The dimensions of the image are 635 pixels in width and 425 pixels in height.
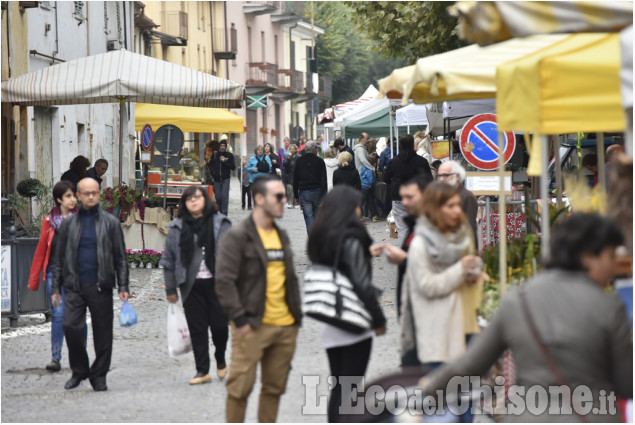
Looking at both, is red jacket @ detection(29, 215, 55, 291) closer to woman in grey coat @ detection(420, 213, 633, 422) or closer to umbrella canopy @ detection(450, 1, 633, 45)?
umbrella canopy @ detection(450, 1, 633, 45)

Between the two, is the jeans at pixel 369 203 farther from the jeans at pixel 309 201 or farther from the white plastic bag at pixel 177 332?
the white plastic bag at pixel 177 332

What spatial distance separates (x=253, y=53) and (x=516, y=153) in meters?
43.3

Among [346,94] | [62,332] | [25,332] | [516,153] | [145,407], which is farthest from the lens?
[346,94]

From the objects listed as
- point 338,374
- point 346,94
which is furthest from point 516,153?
point 346,94

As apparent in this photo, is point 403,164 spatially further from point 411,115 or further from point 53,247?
point 53,247

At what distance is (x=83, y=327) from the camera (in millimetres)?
9719

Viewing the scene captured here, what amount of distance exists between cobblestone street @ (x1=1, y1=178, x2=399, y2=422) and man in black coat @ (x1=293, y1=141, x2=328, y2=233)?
636 centimetres

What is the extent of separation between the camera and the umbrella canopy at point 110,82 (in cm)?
1791

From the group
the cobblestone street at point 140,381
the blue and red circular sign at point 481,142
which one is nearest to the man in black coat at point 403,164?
the blue and red circular sign at point 481,142

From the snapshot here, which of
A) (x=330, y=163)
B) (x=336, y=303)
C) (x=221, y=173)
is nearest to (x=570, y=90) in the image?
(x=336, y=303)

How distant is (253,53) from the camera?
61.8m

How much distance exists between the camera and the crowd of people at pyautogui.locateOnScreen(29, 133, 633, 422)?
4.24 m

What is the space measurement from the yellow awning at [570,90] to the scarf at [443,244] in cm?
68

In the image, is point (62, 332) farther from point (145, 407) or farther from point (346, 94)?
point (346, 94)
